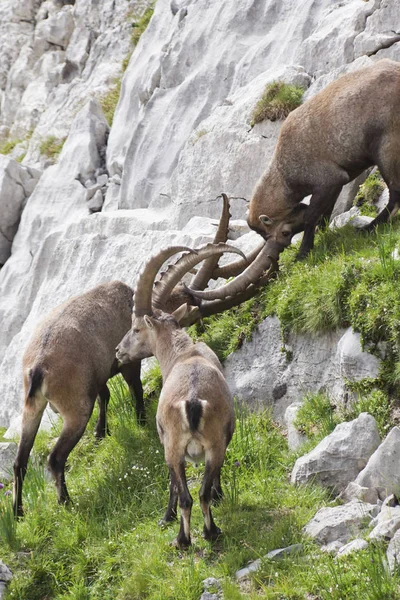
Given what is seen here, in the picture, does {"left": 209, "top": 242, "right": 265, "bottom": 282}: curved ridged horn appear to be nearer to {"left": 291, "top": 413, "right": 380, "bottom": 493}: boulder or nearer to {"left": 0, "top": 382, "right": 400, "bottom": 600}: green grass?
{"left": 0, "top": 382, "right": 400, "bottom": 600}: green grass

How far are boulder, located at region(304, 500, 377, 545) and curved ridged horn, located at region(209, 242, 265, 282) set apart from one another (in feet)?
15.2

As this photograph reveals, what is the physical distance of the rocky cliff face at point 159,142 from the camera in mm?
13820

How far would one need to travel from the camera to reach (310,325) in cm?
862

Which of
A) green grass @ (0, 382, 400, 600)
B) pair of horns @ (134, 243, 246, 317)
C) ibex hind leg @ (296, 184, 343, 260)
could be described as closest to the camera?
green grass @ (0, 382, 400, 600)

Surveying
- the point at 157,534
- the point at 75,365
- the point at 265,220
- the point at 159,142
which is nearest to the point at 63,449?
the point at 75,365

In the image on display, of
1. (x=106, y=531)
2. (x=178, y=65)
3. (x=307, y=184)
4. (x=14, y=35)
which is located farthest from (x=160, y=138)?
(x=14, y=35)

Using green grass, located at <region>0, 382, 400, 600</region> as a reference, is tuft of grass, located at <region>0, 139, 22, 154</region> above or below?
above

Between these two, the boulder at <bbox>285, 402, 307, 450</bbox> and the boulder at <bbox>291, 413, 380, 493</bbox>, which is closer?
the boulder at <bbox>291, 413, 380, 493</bbox>

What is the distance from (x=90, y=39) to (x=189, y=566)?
27708 mm

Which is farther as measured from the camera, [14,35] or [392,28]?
[14,35]

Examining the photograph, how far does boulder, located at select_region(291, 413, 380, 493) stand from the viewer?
689cm

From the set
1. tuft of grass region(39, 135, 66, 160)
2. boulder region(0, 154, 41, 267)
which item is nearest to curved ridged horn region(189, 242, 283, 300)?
boulder region(0, 154, 41, 267)

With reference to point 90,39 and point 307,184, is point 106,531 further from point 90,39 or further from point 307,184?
point 90,39

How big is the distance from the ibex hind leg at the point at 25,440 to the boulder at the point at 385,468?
360cm
